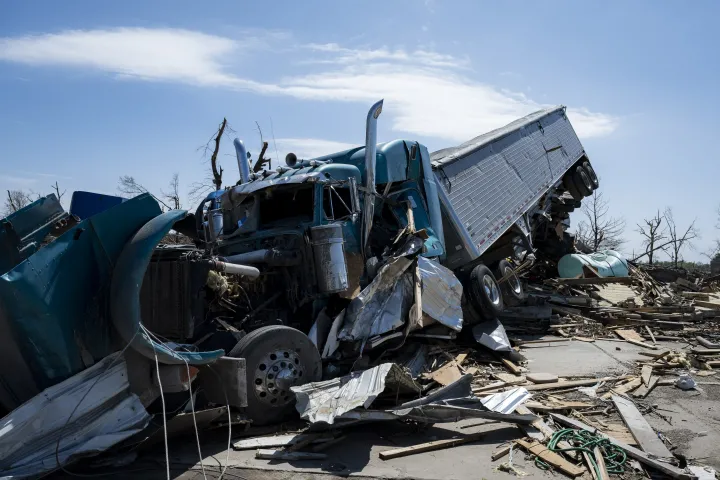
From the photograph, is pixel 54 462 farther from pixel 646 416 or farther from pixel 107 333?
pixel 646 416

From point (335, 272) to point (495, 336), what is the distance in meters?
2.88

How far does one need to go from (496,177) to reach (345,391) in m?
6.72

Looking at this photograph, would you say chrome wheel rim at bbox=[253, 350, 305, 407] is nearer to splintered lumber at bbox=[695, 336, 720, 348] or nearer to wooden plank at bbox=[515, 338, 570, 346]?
wooden plank at bbox=[515, 338, 570, 346]

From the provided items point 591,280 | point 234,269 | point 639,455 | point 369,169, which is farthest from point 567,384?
point 591,280

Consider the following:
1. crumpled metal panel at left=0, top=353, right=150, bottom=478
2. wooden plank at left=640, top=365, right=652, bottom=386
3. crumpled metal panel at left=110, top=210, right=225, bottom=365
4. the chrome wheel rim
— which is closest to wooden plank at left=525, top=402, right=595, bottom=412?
wooden plank at left=640, top=365, right=652, bottom=386

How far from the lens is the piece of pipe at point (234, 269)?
18.5 ft

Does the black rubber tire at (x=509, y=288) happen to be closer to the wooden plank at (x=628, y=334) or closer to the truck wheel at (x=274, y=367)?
the wooden plank at (x=628, y=334)

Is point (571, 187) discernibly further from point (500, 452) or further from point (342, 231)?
point (500, 452)

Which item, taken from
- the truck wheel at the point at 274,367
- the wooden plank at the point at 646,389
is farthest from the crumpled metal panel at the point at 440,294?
the wooden plank at the point at 646,389

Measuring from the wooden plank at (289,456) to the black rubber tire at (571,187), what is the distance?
11.8 meters

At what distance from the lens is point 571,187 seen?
49.1 ft

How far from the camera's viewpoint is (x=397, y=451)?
474cm

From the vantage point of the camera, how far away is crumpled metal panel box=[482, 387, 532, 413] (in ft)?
17.5

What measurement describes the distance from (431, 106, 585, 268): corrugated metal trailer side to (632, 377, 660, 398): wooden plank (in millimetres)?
3147
